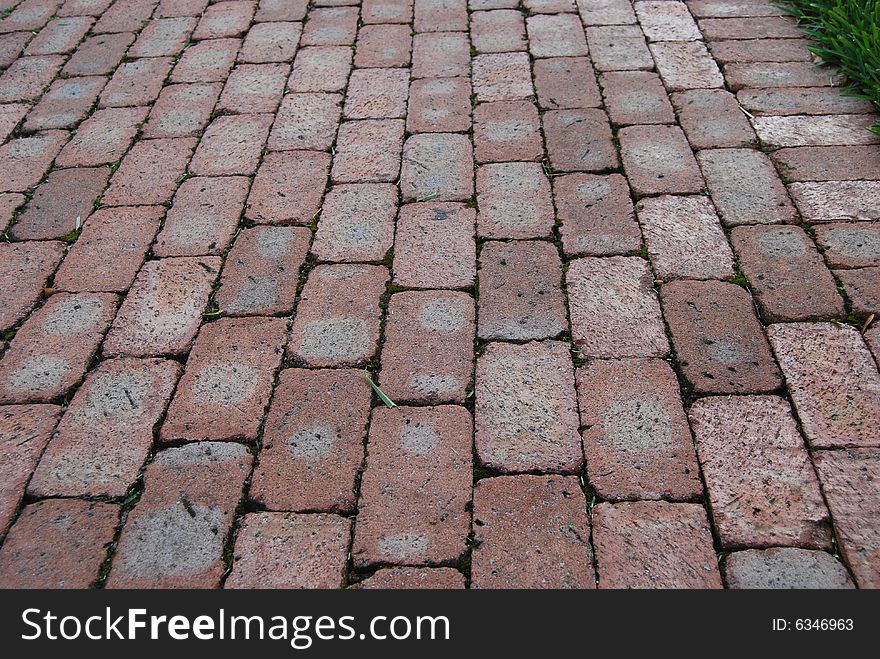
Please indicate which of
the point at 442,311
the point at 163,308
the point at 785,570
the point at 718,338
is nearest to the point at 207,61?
the point at 163,308

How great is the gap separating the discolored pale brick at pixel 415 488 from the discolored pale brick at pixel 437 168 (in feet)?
3.56

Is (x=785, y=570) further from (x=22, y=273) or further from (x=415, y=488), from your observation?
(x=22, y=273)

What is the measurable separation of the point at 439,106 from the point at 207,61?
4.24ft

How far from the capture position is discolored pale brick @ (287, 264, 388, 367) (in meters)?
2.43

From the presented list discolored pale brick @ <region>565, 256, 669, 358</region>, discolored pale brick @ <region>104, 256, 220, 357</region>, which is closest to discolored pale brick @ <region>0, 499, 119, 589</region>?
discolored pale brick @ <region>104, 256, 220, 357</region>

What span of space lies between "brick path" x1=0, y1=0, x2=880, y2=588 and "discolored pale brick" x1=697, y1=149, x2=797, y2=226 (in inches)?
0.6

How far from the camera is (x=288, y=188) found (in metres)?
3.08

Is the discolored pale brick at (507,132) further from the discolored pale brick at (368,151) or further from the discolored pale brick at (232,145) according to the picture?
the discolored pale brick at (232,145)

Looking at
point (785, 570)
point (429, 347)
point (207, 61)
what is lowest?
point (785, 570)

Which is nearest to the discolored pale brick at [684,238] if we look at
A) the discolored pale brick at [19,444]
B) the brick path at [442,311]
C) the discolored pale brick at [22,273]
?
the brick path at [442,311]

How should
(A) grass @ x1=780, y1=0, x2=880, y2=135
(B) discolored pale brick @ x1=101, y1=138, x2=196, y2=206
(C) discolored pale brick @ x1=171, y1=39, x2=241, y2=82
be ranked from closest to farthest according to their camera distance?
(B) discolored pale brick @ x1=101, y1=138, x2=196, y2=206
(A) grass @ x1=780, y1=0, x2=880, y2=135
(C) discolored pale brick @ x1=171, y1=39, x2=241, y2=82

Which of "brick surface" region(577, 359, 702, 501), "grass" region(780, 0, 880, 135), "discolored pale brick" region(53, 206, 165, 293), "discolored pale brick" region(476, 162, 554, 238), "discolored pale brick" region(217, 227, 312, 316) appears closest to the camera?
"brick surface" region(577, 359, 702, 501)

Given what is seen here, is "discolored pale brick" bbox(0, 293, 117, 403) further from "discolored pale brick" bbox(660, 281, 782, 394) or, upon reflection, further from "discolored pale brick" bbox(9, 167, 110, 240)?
"discolored pale brick" bbox(660, 281, 782, 394)

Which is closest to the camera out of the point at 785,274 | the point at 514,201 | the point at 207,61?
the point at 785,274
